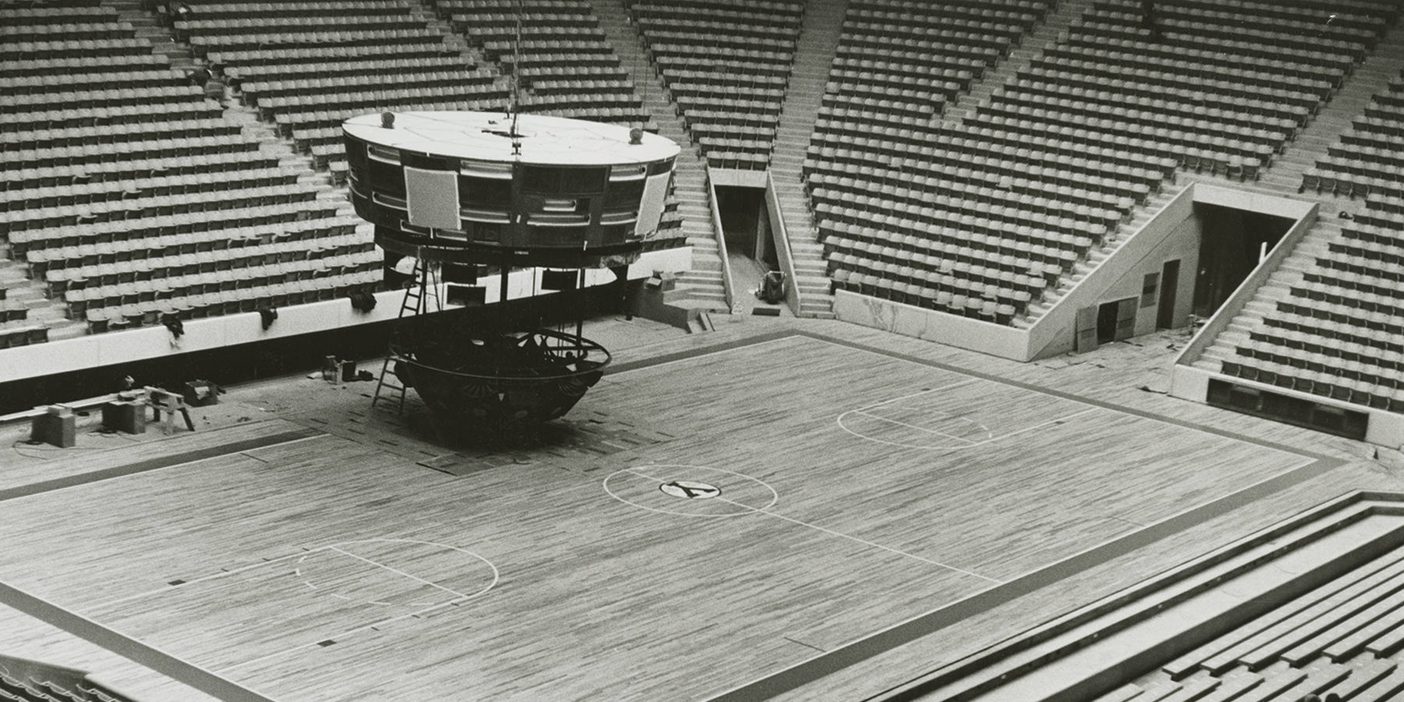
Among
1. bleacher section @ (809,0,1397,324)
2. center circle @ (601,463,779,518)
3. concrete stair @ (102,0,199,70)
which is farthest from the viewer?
bleacher section @ (809,0,1397,324)

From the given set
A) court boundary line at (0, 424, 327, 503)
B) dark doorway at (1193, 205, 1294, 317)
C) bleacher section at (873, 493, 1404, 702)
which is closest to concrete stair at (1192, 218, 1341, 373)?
dark doorway at (1193, 205, 1294, 317)

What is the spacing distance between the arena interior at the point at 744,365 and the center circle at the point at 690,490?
0.48ft

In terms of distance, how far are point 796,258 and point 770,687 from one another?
55.0 feet

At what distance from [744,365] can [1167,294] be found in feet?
28.4

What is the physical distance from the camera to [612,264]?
21.7m

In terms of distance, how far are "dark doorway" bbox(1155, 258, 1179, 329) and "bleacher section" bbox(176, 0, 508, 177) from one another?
12.5 metres

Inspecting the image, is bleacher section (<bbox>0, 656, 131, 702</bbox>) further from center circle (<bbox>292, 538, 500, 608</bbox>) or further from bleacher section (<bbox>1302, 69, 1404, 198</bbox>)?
bleacher section (<bbox>1302, 69, 1404, 198</bbox>)

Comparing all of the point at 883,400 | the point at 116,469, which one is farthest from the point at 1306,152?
the point at 116,469

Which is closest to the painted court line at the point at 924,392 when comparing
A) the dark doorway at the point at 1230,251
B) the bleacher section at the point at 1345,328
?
the bleacher section at the point at 1345,328

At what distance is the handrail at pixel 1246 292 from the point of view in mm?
26703

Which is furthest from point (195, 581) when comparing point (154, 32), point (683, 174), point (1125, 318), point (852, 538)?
point (1125, 318)

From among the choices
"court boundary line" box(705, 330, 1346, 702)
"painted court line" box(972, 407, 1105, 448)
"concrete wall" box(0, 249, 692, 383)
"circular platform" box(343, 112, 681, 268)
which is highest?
"circular platform" box(343, 112, 681, 268)

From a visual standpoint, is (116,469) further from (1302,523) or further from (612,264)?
(1302,523)

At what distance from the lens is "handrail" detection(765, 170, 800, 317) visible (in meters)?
30.7
